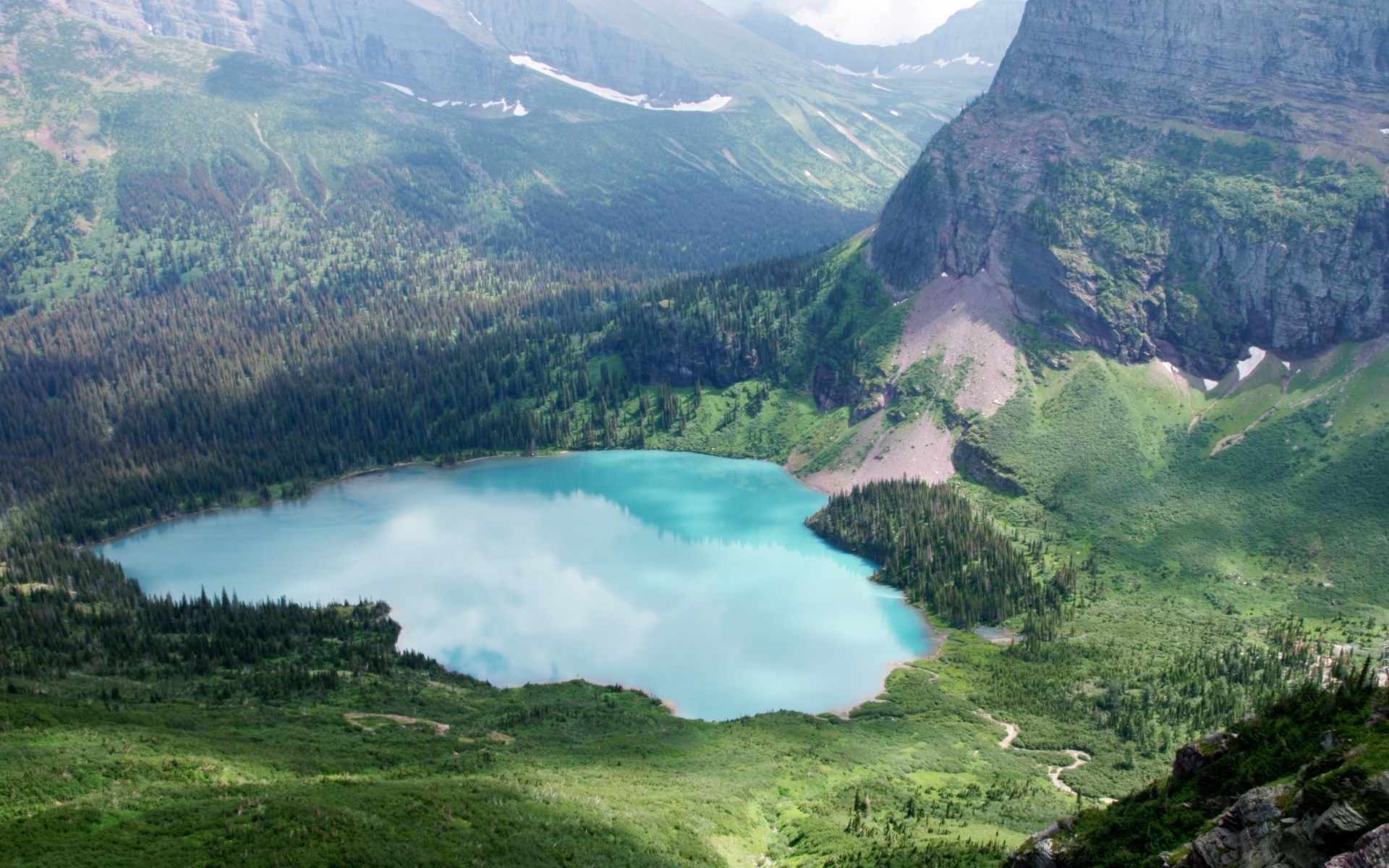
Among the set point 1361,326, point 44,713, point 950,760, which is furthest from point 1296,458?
point 44,713

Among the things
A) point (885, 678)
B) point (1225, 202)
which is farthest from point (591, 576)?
point (1225, 202)

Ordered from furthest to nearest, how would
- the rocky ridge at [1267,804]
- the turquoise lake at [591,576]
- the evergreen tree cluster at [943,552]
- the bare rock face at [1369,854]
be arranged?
the evergreen tree cluster at [943,552] → the turquoise lake at [591,576] → the rocky ridge at [1267,804] → the bare rock face at [1369,854]

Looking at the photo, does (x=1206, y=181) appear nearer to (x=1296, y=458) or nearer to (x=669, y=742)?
(x=1296, y=458)

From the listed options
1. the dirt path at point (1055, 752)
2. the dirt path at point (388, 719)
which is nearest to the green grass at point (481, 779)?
the dirt path at point (388, 719)

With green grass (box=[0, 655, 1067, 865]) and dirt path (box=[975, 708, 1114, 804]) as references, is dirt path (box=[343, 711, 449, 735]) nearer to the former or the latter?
green grass (box=[0, 655, 1067, 865])

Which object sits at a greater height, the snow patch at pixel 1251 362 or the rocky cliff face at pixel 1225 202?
the rocky cliff face at pixel 1225 202

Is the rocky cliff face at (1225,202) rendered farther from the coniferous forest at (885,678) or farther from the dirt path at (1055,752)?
the dirt path at (1055,752)
